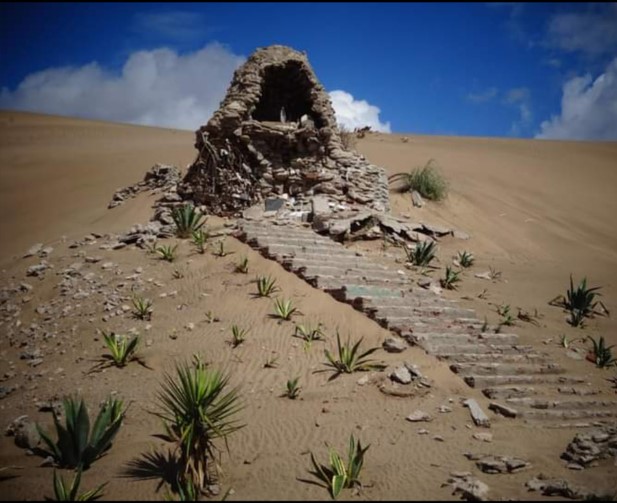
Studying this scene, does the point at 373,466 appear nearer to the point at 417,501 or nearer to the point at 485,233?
the point at 417,501

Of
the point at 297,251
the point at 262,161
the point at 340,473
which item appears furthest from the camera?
the point at 262,161

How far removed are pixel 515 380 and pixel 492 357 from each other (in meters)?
0.46

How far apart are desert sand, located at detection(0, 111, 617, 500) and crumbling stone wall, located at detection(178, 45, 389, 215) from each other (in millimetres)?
1124

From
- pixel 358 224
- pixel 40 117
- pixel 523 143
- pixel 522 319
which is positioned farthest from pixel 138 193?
pixel 40 117

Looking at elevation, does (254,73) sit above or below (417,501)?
above

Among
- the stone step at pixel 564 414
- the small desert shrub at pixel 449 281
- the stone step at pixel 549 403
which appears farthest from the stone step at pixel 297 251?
the stone step at pixel 564 414

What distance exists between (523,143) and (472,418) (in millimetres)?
34705

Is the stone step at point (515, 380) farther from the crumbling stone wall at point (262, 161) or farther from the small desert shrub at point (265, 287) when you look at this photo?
the crumbling stone wall at point (262, 161)

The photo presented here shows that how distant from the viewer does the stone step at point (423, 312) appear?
6.57 metres

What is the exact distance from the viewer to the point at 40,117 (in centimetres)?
4572

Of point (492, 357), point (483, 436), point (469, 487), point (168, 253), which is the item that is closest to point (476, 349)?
point (492, 357)

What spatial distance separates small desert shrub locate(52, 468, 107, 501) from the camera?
10.5ft

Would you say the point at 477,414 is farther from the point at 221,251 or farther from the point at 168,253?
the point at 168,253

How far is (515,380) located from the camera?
562cm
